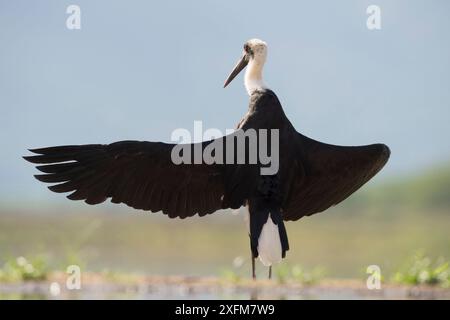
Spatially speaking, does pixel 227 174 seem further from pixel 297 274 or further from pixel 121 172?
pixel 297 274

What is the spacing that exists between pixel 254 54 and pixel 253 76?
24 cm

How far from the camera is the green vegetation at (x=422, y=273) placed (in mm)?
9578

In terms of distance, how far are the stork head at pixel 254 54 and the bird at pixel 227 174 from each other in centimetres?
27

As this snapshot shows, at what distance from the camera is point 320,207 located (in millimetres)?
8859

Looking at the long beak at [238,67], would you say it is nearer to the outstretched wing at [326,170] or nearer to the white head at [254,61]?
the white head at [254,61]

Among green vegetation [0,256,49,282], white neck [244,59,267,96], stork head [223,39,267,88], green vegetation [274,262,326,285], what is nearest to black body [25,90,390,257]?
white neck [244,59,267,96]

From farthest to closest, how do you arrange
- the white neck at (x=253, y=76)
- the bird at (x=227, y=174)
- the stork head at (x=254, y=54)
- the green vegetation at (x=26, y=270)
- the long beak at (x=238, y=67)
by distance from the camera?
1. the green vegetation at (x=26, y=270)
2. the long beak at (x=238, y=67)
3. the stork head at (x=254, y=54)
4. the white neck at (x=253, y=76)
5. the bird at (x=227, y=174)

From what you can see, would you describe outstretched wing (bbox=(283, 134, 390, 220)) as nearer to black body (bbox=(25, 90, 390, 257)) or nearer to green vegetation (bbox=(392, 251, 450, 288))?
black body (bbox=(25, 90, 390, 257))

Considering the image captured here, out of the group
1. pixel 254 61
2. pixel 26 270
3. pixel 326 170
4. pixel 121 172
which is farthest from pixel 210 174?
pixel 26 270

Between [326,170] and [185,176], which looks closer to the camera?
[185,176]

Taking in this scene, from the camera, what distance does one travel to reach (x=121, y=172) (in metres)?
8.14

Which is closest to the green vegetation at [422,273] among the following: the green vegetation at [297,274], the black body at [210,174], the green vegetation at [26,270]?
the green vegetation at [297,274]

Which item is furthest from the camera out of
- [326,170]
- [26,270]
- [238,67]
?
[26,270]
